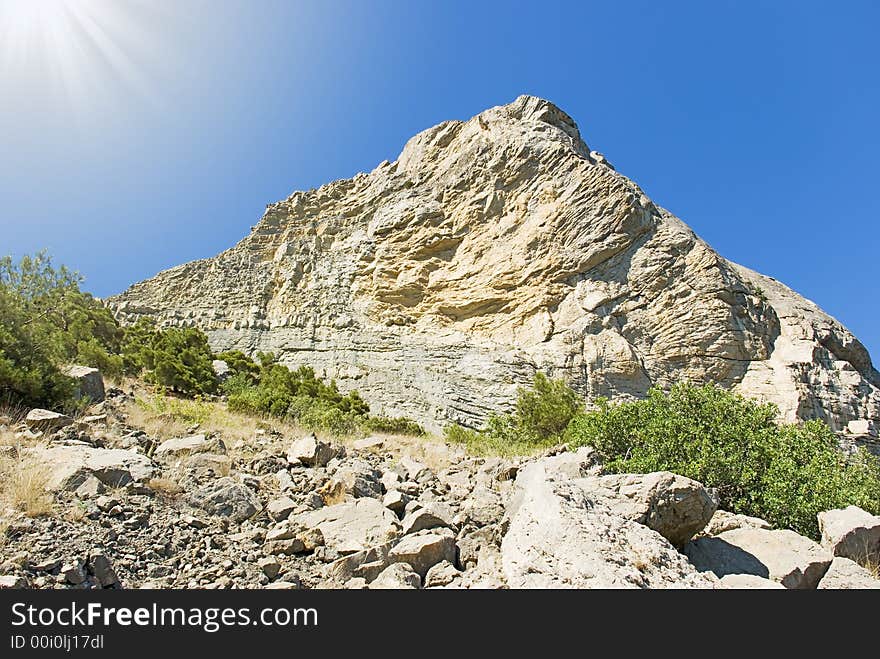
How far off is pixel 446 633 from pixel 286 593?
0.99 metres

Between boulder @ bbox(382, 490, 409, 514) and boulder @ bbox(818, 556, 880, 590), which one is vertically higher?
boulder @ bbox(382, 490, 409, 514)

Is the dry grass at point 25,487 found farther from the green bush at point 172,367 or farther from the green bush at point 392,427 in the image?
the green bush at point 392,427

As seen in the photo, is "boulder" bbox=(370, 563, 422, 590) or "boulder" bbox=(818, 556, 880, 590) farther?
"boulder" bbox=(818, 556, 880, 590)

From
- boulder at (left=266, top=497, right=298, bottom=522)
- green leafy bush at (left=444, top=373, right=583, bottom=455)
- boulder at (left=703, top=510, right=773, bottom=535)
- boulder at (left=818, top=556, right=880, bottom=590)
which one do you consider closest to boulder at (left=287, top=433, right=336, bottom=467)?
boulder at (left=266, top=497, right=298, bottom=522)

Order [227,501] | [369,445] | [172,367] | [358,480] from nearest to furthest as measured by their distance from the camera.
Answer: [227,501]
[358,480]
[369,445]
[172,367]

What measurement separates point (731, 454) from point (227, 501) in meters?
6.71

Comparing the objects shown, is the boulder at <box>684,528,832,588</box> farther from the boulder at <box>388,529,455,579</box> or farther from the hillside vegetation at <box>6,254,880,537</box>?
the boulder at <box>388,529,455,579</box>

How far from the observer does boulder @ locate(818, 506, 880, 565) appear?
4.81 metres

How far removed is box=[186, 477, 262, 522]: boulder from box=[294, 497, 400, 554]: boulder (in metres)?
0.48

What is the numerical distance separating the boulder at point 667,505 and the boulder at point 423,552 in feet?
4.59

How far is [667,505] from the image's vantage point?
14.6 ft

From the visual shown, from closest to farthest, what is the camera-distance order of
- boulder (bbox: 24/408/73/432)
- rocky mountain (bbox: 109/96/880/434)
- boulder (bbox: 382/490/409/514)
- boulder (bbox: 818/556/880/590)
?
boulder (bbox: 818/556/880/590) < boulder (bbox: 382/490/409/514) < boulder (bbox: 24/408/73/432) < rocky mountain (bbox: 109/96/880/434)

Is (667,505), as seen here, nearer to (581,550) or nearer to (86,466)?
(581,550)

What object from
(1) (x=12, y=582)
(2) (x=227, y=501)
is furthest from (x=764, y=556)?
(1) (x=12, y=582)
